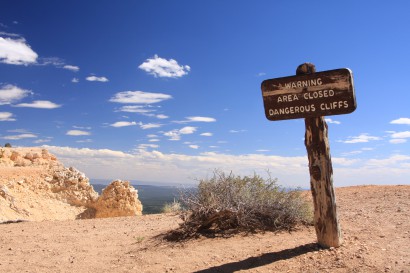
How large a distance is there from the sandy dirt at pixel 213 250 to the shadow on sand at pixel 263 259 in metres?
0.01

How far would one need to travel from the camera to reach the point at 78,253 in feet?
23.0

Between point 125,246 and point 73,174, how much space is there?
476 inches

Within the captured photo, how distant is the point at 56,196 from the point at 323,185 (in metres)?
14.7

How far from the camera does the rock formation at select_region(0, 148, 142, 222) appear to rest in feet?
50.0

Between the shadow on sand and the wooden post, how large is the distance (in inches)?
12.1

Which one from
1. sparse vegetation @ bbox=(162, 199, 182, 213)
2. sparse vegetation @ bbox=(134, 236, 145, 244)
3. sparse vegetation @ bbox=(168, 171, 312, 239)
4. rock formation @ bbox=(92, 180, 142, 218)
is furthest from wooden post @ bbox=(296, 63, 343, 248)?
rock formation @ bbox=(92, 180, 142, 218)

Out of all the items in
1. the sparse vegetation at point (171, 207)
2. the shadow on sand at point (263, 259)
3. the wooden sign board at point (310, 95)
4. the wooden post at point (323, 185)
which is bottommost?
the shadow on sand at point (263, 259)

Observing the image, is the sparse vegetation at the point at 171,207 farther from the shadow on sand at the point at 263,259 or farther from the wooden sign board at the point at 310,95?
the wooden sign board at the point at 310,95

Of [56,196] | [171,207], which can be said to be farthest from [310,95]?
[56,196]

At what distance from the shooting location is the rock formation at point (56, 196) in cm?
1525

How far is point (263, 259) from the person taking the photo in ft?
18.3

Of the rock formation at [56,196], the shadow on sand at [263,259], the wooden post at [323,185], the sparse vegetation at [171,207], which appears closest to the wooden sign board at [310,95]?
the wooden post at [323,185]

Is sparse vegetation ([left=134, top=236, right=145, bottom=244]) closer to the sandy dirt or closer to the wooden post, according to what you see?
the sandy dirt

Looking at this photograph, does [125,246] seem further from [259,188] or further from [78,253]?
[259,188]
